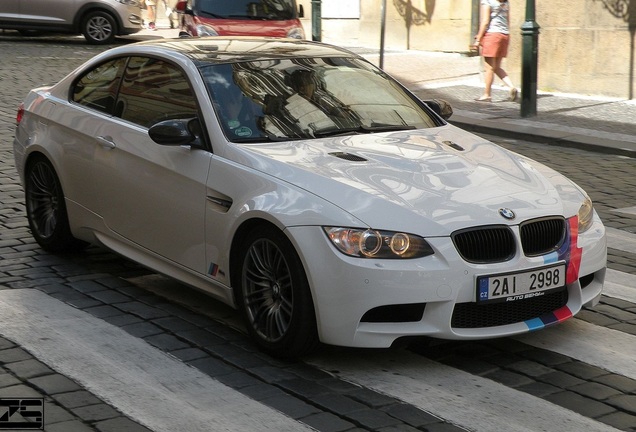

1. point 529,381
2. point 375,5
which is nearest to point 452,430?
point 529,381

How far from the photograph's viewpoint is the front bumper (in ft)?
16.6

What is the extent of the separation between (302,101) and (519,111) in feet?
32.0

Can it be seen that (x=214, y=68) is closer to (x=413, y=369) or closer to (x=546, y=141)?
(x=413, y=369)

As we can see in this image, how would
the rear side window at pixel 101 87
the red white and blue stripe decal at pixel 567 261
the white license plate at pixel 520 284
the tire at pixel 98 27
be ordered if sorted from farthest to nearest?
the tire at pixel 98 27, the rear side window at pixel 101 87, the red white and blue stripe decal at pixel 567 261, the white license plate at pixel 520 284

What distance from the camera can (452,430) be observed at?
4.57m

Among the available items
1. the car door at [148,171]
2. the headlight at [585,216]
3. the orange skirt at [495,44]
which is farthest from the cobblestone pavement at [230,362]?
the orange skirt at [495,44]

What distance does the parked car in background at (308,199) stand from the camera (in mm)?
5152

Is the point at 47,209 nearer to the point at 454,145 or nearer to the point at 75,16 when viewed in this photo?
the point at 454,145

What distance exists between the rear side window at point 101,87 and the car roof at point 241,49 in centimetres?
25

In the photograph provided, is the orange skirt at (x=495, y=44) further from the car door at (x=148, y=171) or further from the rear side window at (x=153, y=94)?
the rear side window at (x=153, y=94)

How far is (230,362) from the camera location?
5.43 m

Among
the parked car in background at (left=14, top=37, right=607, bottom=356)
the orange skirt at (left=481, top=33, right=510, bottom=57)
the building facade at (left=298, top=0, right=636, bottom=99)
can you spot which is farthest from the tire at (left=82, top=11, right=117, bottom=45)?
the parked car in background at (left=14, top=37, right=607, bottom=356)

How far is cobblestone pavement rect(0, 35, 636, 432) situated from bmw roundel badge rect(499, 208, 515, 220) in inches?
27.8
